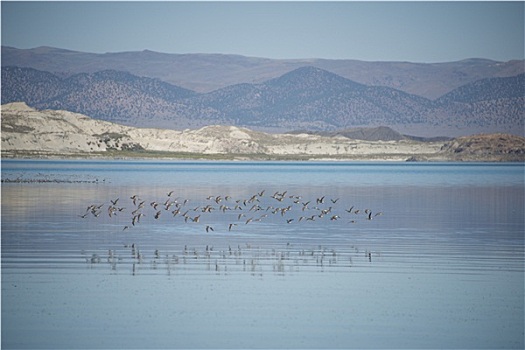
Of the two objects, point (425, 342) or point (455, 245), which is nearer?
point (425, 342)

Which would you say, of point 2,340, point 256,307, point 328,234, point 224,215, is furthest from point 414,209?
point 2,340

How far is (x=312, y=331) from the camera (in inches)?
766

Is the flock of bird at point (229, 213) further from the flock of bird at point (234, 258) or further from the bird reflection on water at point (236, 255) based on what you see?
the flock of bird at point (234, 258)

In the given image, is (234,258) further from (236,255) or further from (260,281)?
(260,281)

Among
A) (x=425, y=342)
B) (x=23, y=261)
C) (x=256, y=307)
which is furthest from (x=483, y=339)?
(x=23, y=261)

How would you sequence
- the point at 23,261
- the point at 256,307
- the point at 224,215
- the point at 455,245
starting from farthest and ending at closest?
the point at 224,215
the point at 455,245
the point at 23,261
the point at 256,307

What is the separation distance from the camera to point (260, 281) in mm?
24859

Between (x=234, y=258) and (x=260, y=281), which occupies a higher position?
(x=234, y=258)

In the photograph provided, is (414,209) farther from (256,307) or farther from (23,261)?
(256,307)

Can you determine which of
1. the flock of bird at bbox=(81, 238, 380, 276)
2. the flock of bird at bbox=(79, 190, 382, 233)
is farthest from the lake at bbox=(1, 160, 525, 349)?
the flock of bird at bbox=(79, 190, 382, 233)

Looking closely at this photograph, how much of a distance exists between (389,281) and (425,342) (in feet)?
21.3

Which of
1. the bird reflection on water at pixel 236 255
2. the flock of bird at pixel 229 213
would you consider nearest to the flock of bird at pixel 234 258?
the bird reflection on water at pixel 236 255

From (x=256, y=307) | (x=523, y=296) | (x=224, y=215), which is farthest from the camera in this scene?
(x=224, y=215)

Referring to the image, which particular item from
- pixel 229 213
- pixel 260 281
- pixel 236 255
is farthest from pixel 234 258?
pixel 229 213
